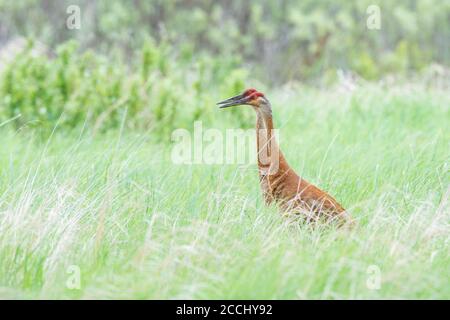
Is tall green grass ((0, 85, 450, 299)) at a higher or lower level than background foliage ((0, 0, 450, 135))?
lower

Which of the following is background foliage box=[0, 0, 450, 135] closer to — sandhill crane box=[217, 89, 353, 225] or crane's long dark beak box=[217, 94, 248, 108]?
crane's long dark beak box=[217, 94, 248, 108]

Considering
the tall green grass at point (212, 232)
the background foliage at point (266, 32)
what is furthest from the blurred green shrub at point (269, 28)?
the tall green grass at point (212, 232)

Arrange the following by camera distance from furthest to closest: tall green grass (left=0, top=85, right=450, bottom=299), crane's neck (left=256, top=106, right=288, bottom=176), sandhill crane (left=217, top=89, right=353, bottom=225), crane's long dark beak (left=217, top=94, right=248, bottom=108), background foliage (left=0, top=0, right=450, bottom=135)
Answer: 1. background foliage (left=0, top=0, right=450, bottom=135)
2. crane's long dark beak (left=217, top=94, right=248, bottom=108)
3. crane's neck (left=256, top=106, right=288, bottom=176)
4. sandhill crane (left=217, top=89, right=353, bottom=225)
5. tall green grass (left=0, top=85, right=450, bottom=299)

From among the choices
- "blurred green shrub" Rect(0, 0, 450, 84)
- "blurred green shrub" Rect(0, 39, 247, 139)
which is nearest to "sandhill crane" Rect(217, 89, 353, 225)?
"blurred green shrub" Rect(0, 39, 247, 139)

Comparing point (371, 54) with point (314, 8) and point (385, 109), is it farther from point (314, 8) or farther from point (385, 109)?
point (385, 109)

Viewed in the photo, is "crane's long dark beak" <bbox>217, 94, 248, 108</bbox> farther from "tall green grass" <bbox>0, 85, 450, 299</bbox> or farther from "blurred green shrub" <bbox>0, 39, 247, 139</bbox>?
"blurred green shrub" <bbox>0, 39, 247, 139</bbox>

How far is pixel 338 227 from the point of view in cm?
465

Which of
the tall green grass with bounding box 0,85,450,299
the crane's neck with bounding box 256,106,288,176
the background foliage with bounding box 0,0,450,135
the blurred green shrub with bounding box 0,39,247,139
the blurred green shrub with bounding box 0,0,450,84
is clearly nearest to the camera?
the tall green grass with bounding box 0,85,450,299

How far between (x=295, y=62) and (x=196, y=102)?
9297 mm

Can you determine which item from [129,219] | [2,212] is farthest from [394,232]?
[2,212]

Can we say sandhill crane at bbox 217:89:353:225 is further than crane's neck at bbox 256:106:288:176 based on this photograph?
No

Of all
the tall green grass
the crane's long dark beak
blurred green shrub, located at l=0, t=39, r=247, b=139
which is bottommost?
the tall green grass

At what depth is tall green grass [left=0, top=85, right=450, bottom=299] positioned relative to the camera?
3.95 m

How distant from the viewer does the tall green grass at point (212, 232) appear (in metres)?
3.95
